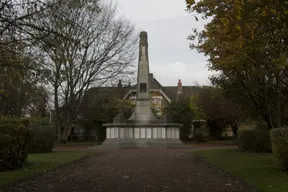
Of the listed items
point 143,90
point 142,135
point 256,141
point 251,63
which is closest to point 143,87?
point 143,90

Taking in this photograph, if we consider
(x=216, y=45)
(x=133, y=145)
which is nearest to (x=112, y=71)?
(x=133, y=145)

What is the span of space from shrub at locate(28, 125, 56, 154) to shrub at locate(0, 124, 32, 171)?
11093 millimetres

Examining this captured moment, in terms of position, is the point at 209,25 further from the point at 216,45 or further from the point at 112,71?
the point at 112,71

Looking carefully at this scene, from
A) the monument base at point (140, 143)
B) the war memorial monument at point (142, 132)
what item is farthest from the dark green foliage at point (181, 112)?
the monument base at point (140, 143)

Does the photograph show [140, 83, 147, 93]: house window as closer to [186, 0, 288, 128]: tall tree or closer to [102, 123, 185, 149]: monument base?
[102, 123, 185, 149]: monument base

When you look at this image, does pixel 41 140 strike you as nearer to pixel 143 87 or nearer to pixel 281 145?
pixel 143 87

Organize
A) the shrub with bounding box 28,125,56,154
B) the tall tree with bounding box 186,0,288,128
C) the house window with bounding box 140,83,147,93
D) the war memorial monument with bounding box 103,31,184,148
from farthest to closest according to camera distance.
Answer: the house window with bounding box 140,83,147,93
the war memorial monument with bounding box 103,31,184,148
the shrub with bounding box 28,125,56,154
the tall tree with bounding box 186,0,288,128

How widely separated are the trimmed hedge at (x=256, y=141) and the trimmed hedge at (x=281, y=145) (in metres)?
12.1

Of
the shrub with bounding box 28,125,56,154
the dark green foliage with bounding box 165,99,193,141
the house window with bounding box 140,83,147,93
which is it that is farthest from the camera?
the dark green foliage with bounding box 165,99,193,141

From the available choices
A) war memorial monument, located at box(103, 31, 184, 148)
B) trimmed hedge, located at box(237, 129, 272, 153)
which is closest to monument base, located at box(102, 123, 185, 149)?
war memorial monument, located at box(103, 31, 184, 148)

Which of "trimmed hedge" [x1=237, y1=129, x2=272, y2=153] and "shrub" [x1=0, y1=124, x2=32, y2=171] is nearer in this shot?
"shrub" [x1=0, y1=124, x2=32, y2=171]

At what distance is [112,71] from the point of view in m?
Answer: 44.0

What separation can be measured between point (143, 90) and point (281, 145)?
2565cm

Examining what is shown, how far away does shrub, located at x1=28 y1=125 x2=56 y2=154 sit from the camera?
89.3ft
